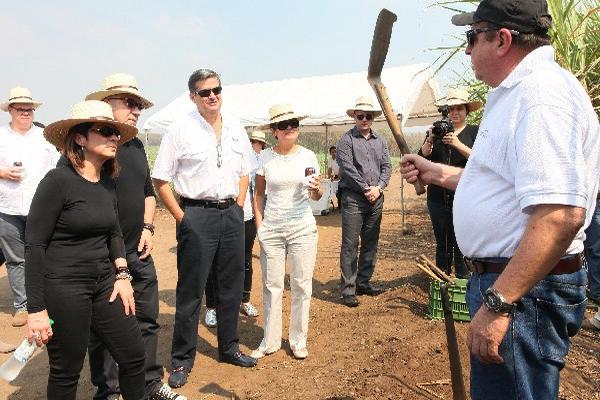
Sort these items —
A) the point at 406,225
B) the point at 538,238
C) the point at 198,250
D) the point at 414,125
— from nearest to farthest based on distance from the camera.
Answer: the point at 538,238 → the point at 198,250 → the point at 406,225 → the point at 414,125

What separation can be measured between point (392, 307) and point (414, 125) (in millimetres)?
9855

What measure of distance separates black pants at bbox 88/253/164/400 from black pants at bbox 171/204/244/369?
1.29 ft

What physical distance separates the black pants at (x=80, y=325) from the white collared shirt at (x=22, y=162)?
10.7 ft

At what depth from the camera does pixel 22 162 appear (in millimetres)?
5465

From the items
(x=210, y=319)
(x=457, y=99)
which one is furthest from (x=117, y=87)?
(x=457, y=99)

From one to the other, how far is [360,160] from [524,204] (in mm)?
4399

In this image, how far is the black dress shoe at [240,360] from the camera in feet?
13.7

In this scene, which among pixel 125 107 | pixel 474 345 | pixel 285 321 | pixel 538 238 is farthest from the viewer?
pixel 285 321

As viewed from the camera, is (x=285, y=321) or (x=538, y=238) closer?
(x=538, y=238)

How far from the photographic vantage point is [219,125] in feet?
13.4

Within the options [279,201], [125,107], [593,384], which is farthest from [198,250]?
[593,384]

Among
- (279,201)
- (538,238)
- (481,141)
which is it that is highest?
(481,141)

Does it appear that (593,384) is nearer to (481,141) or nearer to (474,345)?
(474,345)

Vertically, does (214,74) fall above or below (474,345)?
above
